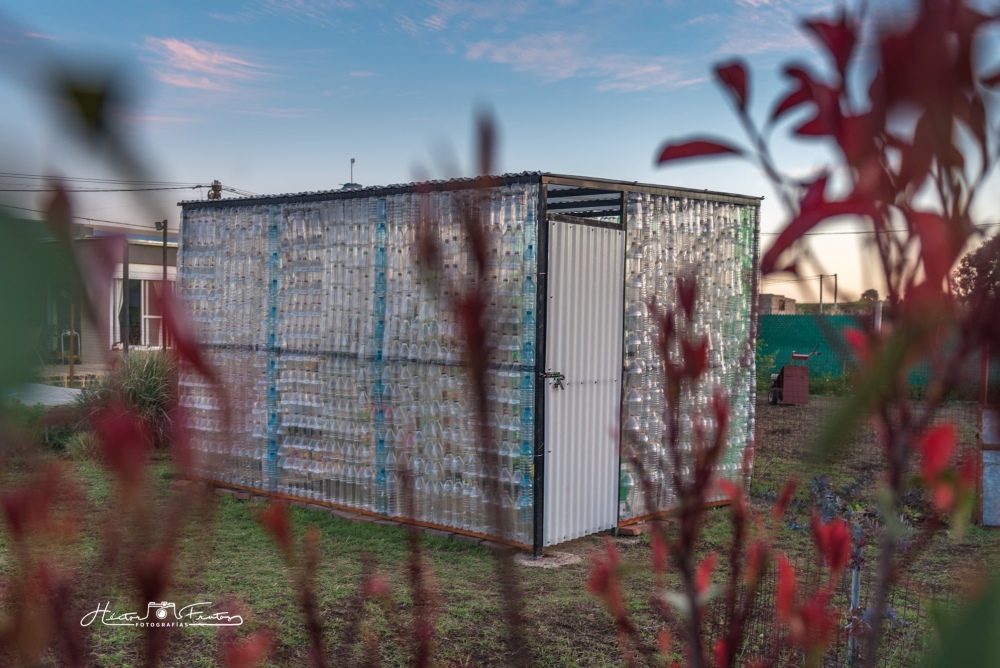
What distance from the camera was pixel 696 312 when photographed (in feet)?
16.8

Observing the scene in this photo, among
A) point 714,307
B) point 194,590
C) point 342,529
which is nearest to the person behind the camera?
point 194,590

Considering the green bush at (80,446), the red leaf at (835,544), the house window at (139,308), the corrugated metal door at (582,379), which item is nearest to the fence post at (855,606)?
the corrugated metal door at (582,379)

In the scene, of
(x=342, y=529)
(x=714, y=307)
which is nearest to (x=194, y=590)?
(x=342, y=529)

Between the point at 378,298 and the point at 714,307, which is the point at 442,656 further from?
the point at 714,307

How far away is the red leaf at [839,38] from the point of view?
1.34ft

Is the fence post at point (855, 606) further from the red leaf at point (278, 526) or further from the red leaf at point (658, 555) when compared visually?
the red leaf at point (278, 526)

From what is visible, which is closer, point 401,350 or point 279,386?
point 401,350

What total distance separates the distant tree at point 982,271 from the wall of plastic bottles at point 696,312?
4.79m

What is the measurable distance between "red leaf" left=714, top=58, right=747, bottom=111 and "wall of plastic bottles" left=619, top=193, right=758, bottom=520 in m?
4.79

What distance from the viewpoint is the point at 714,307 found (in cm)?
612

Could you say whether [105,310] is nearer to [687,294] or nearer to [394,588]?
[687,294]

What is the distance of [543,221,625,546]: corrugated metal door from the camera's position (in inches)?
198

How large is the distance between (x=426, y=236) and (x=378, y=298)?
522 centimetres

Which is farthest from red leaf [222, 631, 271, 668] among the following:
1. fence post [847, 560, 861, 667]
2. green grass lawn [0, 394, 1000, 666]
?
fence post [847, 560, 861, 667]
